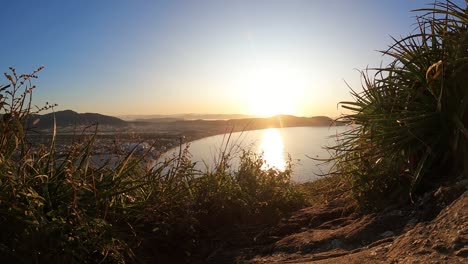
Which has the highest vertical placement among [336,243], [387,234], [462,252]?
[462,252]

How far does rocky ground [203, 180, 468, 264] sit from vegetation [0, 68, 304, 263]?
1.46 feet

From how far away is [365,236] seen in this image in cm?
329

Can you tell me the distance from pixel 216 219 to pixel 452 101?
2791 millimetres

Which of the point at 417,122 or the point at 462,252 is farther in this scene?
the point at 417,122

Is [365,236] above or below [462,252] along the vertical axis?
below

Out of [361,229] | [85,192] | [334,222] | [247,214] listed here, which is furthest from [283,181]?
[85,192]

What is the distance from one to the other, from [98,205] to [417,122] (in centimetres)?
305

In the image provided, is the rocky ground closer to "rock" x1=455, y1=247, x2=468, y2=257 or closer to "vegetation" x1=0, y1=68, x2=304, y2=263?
"rock" x1=455, y1=247, x2=468, y2=257

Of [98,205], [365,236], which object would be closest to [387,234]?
[365,236]

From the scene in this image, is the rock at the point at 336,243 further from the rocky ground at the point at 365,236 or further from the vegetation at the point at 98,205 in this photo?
the vegetation at the point at 98,205

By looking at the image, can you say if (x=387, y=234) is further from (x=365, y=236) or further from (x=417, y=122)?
(x=417, y=122)

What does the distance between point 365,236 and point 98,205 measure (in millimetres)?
2272

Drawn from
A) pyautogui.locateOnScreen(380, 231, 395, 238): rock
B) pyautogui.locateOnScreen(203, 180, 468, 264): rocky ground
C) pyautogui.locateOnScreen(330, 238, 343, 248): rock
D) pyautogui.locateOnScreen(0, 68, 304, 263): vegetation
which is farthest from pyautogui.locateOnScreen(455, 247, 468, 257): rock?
pyautogui.locateOnScreen(0, 68, 304, 263): vegetation

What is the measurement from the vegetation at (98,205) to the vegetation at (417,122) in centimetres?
140
